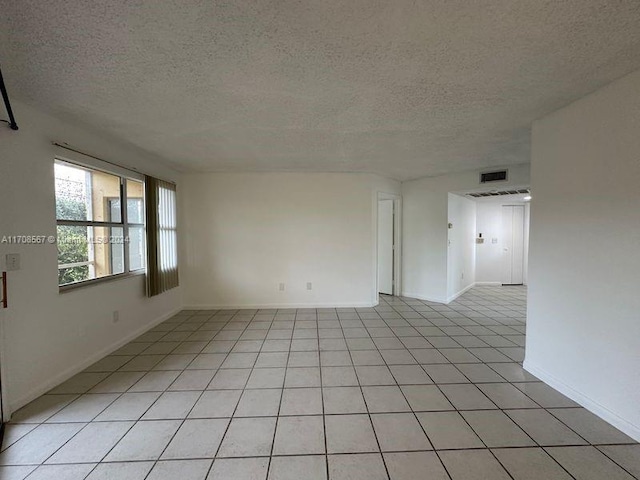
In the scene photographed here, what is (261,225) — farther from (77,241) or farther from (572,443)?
(572,443)

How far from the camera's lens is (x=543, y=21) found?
4.35 feet

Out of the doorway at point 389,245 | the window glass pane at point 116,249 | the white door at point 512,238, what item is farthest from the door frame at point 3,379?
the white door at point 512,238

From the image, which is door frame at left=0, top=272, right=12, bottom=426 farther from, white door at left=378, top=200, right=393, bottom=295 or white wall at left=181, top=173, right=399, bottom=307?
white door at left=378, top=200, right=393, bottom=295

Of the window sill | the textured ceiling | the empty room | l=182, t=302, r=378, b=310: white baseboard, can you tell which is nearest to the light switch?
the empty room

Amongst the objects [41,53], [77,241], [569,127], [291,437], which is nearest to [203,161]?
[77,241]

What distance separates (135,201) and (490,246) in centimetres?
776

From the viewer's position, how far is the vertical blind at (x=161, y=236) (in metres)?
3.70

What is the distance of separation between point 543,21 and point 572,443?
2548mm

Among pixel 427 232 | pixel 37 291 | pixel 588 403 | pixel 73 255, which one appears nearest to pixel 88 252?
pixel 73 255

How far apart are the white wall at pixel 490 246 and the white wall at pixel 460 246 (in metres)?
0.28

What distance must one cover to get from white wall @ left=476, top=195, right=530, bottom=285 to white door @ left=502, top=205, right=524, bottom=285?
9 cm

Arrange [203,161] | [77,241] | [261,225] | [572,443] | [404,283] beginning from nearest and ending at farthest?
1. [572,443]
2. [77,241]
3. [203,161]
4. [261,225]
5. [404,283]

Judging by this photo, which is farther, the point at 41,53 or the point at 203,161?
the point at 203,161

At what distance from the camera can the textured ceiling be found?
50.6 inches
